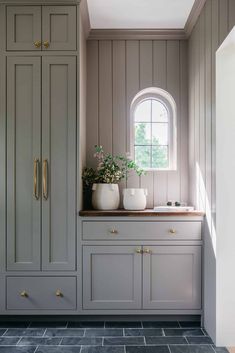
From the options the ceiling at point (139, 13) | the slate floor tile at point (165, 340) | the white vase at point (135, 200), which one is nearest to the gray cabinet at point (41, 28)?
the ceiling at point (139, 13)

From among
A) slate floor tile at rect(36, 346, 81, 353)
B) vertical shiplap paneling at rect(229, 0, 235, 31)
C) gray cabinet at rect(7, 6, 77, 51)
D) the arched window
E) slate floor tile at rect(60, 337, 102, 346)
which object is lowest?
slate floor tile at rect(60, 337, 102, 346)

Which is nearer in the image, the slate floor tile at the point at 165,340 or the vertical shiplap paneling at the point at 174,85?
the slate floor tile at the point at 165,340

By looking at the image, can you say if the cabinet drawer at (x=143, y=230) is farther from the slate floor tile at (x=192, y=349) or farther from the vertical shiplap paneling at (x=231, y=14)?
the vertical shiplap paneling at (x=231, y=14)

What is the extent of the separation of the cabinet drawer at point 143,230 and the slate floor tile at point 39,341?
79cm

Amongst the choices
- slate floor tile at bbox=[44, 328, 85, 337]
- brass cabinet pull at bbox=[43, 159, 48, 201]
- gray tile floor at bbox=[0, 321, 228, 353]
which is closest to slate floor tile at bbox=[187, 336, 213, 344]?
gray tile floor at bbox=[0, 321, 228, 353]

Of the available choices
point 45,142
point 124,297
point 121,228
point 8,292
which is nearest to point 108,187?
point 121,228

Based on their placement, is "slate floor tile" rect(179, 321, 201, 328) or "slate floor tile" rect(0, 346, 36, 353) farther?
"slate floor tile" rect(179, 321, 201, 328)

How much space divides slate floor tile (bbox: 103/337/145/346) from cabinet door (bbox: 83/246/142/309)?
30cm

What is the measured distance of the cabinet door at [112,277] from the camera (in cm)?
285

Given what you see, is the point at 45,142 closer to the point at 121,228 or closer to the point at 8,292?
the point at 121,228

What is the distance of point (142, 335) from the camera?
265 centimetres

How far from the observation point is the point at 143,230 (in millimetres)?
2865

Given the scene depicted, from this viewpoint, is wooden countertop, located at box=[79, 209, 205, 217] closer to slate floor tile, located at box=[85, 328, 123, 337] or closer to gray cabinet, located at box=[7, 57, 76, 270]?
gray cabinet, located at box=[7, 57, 76, 270]

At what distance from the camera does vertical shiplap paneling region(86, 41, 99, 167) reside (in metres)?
3.41
